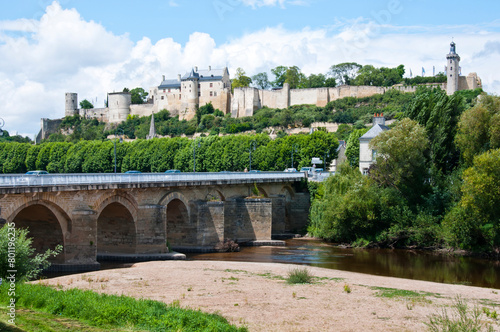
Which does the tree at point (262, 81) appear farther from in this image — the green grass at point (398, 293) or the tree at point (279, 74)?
the green grass at point (398, 293)

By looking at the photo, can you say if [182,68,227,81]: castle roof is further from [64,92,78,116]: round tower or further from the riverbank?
the riverbank

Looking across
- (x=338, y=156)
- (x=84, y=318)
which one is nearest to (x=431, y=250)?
(x=84, y=318)

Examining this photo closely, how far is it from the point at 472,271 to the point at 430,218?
28.3 feet

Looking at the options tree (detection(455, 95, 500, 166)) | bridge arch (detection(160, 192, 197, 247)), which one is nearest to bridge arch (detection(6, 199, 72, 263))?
bridge arch (detection(160, 192, 197, 247))

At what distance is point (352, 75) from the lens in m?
129

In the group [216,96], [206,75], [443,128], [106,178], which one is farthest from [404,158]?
[206,75]

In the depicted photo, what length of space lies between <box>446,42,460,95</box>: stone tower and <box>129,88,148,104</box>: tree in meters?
69.8

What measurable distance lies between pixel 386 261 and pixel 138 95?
388 ft

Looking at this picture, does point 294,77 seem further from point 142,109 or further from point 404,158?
point 404,158

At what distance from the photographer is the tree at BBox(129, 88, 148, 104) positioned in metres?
137

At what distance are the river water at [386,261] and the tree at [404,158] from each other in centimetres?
499

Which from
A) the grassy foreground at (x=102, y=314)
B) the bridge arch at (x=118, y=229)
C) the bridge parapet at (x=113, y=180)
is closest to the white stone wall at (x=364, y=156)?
the bridge parapet at (x=113, y=180)

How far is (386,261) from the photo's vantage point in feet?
105

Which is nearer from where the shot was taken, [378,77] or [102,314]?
[102,314]
